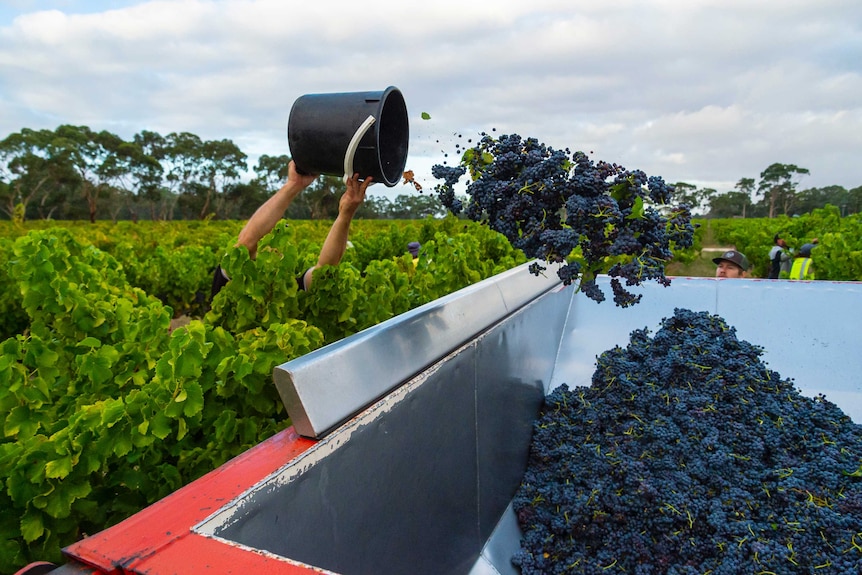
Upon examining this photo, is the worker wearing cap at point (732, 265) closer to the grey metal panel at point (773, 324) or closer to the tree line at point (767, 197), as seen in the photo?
the grey metal panel at point (773, 324)

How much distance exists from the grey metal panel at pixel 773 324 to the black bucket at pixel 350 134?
1.67m

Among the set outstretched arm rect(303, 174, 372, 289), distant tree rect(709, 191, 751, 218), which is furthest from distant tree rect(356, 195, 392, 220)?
distant tree rect(709, 191, 751, 218)

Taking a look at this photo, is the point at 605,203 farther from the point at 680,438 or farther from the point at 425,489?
the point at 680,438

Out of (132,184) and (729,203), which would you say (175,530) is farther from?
(729,203)

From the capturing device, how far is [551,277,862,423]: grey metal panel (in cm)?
284

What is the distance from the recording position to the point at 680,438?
209 centimetres

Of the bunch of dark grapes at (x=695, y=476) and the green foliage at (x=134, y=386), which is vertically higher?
the green foliage at (x=134, y=386)

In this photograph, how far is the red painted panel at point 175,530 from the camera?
77 cm

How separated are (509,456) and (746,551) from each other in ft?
2.80

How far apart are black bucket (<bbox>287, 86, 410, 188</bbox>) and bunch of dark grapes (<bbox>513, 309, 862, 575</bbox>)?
1357 millimetres

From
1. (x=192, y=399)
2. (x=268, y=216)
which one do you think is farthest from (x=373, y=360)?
(x=268, y=216)

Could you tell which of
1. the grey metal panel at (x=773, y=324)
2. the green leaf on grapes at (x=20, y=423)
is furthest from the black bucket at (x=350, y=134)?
the grey metal panel at (x=773, y=324)

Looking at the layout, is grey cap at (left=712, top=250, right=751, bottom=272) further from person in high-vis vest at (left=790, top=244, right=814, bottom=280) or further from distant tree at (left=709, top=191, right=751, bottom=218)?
distant tree at (left=709, top=191, right=751, bottom=218)

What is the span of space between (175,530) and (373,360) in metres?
0.65
